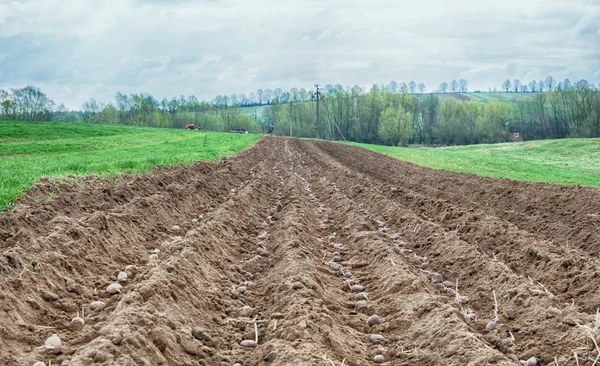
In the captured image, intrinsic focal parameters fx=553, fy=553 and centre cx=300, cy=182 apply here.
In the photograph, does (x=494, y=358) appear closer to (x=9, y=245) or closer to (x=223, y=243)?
(x=223, y=243)

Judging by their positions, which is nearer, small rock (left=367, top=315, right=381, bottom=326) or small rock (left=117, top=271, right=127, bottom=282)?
small rock (left=367, top=315, right=381, bottom=326)

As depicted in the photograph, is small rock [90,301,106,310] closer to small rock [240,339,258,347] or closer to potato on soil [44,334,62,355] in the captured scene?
potato on soil [44,334,62,355]

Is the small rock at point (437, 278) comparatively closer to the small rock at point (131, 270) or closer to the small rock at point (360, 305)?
the small rock at point (360, 305)

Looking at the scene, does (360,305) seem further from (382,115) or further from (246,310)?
(382,115)

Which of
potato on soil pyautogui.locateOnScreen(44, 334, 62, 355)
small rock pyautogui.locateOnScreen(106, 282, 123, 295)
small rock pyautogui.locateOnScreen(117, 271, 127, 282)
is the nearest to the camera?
potato on soil pyautogui.locateOnScreen(44, 334, 62, 355)

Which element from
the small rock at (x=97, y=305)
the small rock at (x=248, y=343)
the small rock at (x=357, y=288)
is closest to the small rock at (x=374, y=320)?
the small rock at (x=357, y=288)

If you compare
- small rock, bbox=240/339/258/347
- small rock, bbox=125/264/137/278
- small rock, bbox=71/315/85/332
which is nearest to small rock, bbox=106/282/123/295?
small rock, bbox=125/264/137/278

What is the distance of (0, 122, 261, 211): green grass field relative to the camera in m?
15.7

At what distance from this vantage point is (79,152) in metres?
35.9

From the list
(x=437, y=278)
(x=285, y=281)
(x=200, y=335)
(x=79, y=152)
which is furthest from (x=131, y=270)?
(x=79, y=152)

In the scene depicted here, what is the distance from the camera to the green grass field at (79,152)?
51.5 ft

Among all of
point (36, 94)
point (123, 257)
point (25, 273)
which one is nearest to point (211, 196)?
point (123, 257)

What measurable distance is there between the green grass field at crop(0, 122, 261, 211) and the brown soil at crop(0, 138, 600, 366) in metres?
2.16

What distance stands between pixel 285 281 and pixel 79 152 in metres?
32.2
